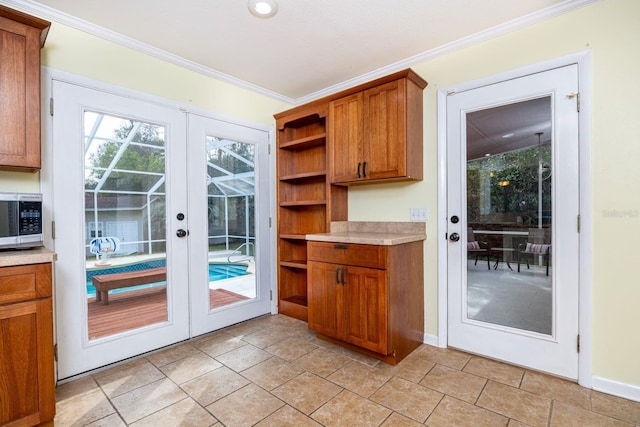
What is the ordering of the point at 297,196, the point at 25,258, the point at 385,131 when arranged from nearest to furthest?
the point at 25,258 < the point at 385,131 < the point at 297,196

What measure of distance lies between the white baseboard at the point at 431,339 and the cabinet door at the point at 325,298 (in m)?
0.81

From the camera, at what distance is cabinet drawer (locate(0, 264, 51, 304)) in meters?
1.46

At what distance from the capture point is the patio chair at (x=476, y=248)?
2.41 meters

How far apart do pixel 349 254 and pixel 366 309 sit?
1.45 feet

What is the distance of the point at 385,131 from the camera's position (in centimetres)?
253

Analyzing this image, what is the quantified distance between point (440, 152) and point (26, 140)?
2.85m

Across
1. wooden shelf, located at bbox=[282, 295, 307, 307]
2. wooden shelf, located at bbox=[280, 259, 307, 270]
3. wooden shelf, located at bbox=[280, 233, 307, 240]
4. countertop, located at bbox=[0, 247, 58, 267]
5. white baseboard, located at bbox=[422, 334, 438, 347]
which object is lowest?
white baseboard, located at bbox=[422, 334, 438, 347]

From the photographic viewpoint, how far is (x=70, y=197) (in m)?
2.13

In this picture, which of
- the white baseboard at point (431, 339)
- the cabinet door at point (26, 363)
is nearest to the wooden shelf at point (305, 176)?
the white baseboard at point (431, 339)

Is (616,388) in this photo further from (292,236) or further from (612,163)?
(292,236)

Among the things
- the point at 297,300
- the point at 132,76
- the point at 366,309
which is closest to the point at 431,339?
the point at 366,309

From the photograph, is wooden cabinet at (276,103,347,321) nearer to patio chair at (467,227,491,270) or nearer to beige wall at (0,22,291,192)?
beige wall at (0,22,291,192)

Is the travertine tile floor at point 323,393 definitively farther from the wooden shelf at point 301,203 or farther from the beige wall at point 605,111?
the wooden shelf at point 301,203

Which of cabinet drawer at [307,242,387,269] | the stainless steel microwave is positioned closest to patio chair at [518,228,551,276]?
cabinet drawer at [307,242,387,269]
